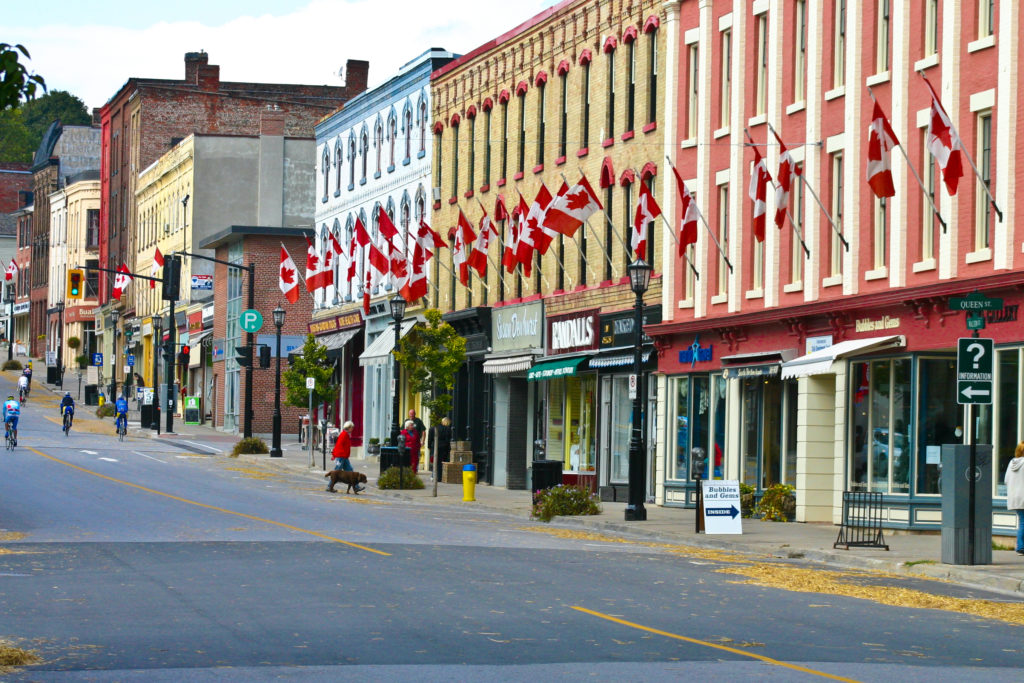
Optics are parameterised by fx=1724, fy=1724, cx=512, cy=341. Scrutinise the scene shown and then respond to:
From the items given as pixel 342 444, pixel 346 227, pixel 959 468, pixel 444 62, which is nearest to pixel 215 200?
pixel 346 227

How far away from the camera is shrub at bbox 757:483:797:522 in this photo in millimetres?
31406

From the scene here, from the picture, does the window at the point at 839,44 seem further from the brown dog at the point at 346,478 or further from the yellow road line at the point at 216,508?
the brown dog at the point at 346,478

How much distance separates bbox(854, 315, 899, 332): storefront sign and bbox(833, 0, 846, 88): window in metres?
4.60

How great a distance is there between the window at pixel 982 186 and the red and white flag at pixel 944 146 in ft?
5.36

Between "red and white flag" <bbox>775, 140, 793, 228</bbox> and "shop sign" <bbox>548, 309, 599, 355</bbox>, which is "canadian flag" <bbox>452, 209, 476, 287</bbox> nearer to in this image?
"shop sign" <bbox>548, 309, 599, 355</bbox>

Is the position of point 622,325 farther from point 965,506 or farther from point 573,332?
point 965,506

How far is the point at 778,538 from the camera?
26.9 meters

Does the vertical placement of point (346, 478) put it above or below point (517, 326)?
below

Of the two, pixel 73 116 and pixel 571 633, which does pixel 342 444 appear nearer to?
pixel 571 633

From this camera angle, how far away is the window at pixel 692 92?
36562mm

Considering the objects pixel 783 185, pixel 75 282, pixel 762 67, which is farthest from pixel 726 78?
pixel 75 282

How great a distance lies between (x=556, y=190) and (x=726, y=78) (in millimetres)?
8221

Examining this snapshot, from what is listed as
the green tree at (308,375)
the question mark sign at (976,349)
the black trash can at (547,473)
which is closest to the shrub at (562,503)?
the black trash can at (547,473)

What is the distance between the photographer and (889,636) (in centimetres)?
1475
